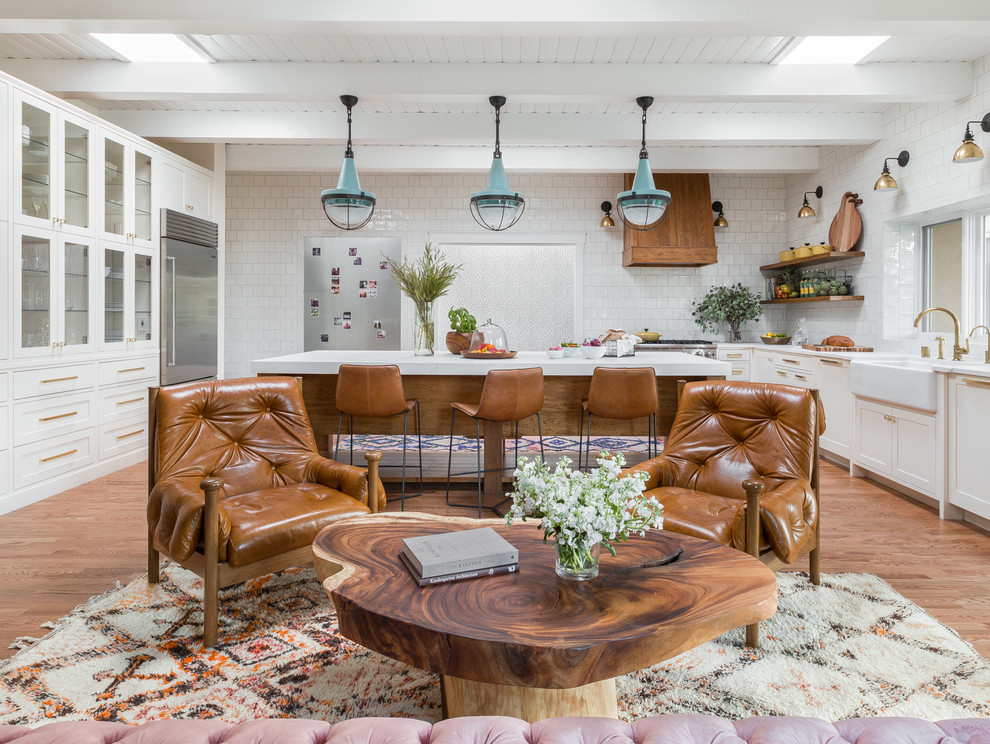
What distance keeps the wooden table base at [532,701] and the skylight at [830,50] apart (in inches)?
170

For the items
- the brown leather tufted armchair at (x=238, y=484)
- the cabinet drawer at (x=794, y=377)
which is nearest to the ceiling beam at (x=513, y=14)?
the brown leather tufted armchair at (x=238, y=484)

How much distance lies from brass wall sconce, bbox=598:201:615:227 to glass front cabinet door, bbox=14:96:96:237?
4967 millimetres

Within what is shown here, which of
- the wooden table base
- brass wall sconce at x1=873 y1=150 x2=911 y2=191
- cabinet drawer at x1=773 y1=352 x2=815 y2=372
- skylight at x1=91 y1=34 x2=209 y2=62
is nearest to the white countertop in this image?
cabinet drawer at x1=773 y1=352 x2=815 y2=372

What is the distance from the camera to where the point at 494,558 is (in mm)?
1658

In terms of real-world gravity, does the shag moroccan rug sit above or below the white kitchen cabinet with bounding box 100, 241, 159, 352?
below

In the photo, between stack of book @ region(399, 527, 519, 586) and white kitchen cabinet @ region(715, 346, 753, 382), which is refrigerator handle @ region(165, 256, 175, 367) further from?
white kitchen cabinet @ region(715, 346, 753, 382)

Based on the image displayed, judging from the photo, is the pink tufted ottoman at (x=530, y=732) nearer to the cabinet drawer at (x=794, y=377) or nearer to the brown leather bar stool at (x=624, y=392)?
the brown leather bar stool at (x=624, y=392)

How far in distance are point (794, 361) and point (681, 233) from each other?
2016mm

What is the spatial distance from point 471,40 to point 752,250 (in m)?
4.71

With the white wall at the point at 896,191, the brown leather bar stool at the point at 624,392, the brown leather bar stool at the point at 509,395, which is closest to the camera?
the brown leather bar stool at the point at 509,395

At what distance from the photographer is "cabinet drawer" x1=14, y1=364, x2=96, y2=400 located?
13.2 feet

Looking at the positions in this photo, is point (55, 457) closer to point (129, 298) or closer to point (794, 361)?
point (129, 298)

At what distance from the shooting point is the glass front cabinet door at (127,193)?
4.84m

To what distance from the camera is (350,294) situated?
25.1ft
